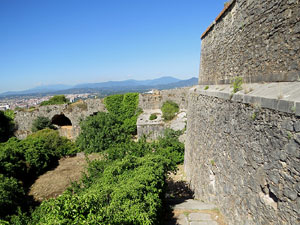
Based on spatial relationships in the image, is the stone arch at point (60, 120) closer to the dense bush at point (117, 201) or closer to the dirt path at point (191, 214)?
the dense bush at point (117, 201)

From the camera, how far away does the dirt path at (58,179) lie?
34.0 ft

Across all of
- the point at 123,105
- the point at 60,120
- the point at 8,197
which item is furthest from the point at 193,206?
the point at 60,120

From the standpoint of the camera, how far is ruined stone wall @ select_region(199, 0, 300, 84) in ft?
8.57

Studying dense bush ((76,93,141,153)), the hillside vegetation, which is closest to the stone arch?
the hillside vegetation

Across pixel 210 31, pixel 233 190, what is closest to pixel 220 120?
pixel 233 190

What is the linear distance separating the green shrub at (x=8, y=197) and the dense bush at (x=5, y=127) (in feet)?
47.7

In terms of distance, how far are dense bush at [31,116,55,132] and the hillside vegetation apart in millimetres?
3983

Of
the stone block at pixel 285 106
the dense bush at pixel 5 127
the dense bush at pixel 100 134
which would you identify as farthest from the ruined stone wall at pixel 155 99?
the stone block at pixel 285 106

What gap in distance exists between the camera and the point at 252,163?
3.07 meters

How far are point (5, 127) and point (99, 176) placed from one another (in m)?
20.4

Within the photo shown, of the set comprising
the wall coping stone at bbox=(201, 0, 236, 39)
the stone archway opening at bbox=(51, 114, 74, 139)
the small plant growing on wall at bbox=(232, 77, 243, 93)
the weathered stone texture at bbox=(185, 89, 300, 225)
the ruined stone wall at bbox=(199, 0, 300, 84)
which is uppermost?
the wall coping stone at bbox=(201, 0, 236, 39)

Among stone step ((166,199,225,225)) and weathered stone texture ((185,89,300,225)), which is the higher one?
weathered stone texture ((185,89,300,225))

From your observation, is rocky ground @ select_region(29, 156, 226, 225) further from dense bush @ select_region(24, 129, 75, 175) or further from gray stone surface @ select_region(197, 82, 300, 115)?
gray stone surface @ select_region(197, 82, 300, 115)

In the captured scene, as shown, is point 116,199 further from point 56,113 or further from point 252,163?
point 56,113
